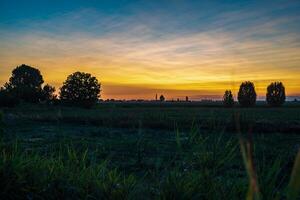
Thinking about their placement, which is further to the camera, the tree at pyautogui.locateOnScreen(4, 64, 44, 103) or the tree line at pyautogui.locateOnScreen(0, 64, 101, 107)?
the tree at pyautogui.locateOnScreen(4, 64, 44, 103)

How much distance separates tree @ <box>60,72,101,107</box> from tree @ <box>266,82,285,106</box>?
203ft

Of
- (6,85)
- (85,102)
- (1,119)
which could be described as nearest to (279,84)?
(85,102)

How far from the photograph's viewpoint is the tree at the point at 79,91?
75750mm

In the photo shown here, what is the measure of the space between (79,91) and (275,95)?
68512mm

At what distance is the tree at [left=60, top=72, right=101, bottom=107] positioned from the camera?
75750 mm

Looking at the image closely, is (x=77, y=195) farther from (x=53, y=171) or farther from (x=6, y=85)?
(x=6, y=85)

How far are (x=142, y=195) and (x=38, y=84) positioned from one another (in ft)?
302

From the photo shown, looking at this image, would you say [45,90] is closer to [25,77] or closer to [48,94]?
[48,94]

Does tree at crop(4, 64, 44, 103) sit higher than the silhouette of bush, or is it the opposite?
tree at crop(4, 64, 44, 103)

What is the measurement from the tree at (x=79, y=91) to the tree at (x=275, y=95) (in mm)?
61842

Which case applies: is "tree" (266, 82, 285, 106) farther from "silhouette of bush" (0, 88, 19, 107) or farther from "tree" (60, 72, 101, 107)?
"silhouette of bush" (0, 88, 19, 107)

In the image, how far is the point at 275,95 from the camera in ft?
388

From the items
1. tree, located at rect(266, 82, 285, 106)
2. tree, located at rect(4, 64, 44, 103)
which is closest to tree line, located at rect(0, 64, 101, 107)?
tree, located at rect(4, 64, 44, 103)

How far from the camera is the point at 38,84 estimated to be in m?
92.8
